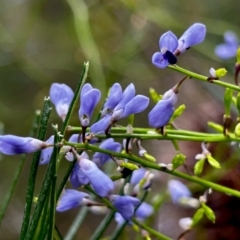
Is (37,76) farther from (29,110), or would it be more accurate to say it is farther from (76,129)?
(76,129)

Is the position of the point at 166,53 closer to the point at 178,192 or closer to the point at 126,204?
the point at 126,204

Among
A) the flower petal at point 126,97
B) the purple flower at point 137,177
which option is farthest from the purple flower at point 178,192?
the flower petal at point 126,97

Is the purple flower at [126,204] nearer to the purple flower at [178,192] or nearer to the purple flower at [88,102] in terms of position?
the purple flower at [88,102]

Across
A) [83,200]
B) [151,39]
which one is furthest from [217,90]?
[83,200]

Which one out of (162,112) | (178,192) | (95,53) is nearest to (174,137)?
(162,112)

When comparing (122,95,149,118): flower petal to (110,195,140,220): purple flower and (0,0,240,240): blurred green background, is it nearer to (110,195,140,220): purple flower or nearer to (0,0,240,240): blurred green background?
(110,195,140,220): purple flower
